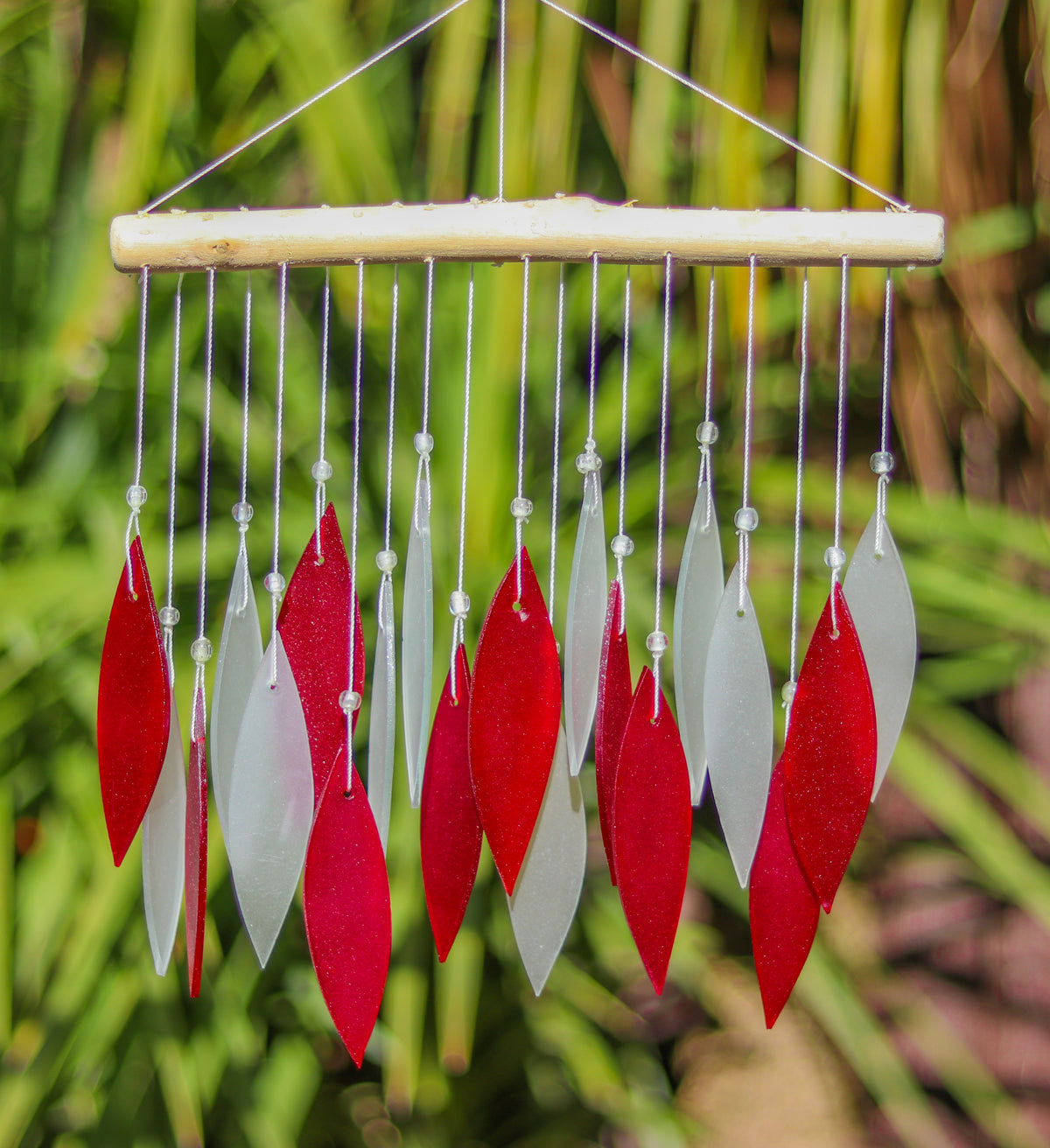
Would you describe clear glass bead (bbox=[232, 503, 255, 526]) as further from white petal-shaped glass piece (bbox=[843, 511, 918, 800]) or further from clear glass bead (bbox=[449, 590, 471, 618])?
white petal-shaped glass piece (bbox=[843, 511, 918, 800])

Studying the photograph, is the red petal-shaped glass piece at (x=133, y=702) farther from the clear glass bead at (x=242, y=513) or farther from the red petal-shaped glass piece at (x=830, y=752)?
the red petal-shaped glass piece at (x=830, y=752)

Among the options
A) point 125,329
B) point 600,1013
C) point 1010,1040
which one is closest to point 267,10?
point 125,329

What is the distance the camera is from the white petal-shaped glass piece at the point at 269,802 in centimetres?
35

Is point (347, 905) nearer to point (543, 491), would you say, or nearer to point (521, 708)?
point (521, 708)

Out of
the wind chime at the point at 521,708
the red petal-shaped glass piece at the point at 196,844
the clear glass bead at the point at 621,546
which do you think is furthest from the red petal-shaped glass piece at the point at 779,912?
the red petal-shaped glass piece at the point at 196,844

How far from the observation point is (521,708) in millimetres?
343

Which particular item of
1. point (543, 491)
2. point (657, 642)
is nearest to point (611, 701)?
point (657, 642)

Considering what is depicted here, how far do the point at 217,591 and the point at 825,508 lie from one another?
0.44 meters

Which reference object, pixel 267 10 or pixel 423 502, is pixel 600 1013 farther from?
pixel 267 10

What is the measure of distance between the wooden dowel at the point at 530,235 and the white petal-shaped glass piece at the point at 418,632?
0.09 metres

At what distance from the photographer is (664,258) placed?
1.14 feet

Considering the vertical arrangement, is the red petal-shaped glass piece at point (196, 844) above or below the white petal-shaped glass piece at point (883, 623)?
below

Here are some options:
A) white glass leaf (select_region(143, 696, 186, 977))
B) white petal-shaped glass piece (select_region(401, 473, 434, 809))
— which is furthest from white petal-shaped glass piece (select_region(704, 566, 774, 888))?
white glass leaf (select_region(143, 696, 186, 977))

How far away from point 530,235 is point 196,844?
0.26 m
